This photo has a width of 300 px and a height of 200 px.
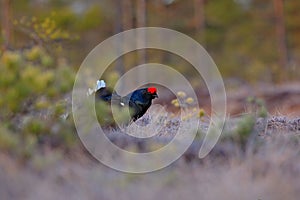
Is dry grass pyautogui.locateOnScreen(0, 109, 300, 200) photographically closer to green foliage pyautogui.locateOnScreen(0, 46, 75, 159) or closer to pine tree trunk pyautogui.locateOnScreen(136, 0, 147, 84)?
green foliage pyautogui.locateOnScreen(0, 46, 75, 159)

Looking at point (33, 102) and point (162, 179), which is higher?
point (33, 102)

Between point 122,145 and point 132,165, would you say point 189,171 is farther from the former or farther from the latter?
point 122,145

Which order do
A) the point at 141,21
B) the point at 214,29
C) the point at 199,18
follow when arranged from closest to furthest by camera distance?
the point at 141,21, the point at 199,18, the point at 214,29

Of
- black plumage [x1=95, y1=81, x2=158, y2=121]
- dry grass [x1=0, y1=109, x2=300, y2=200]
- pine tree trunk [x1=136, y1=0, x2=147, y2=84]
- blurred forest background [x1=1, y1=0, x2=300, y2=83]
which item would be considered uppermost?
blurred forest background [x1=1, y1=0, x2=300, y2=83]

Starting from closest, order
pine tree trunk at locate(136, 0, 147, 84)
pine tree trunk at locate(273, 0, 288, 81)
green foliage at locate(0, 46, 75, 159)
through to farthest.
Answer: green foliage at locate(0, 46, 75, 159), pine tree trunk at locate(136, 0, 147, 84), pine tree trunk at locate(273, 0, 288, 81)

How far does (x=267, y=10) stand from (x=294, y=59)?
2.76 meters

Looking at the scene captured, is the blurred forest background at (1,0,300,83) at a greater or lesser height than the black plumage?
greater

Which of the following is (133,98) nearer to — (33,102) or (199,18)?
(33,102)

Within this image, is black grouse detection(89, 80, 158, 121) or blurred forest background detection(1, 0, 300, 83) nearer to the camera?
black grouse detection(89, 80, 158, 121)

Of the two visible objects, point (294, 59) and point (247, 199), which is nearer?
point (247, 199)

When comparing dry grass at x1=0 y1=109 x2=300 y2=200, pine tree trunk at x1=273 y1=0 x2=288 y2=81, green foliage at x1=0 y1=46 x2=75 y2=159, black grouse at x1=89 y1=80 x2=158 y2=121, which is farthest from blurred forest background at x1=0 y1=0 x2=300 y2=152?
dry grass at x1=0 y1=109 x2=300 y2=200

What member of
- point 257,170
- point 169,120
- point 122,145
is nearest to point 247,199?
point 257,170

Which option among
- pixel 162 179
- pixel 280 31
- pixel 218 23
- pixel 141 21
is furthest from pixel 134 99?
pixel 218 23

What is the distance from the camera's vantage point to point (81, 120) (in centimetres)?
458
